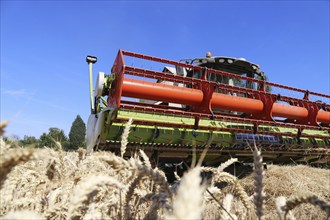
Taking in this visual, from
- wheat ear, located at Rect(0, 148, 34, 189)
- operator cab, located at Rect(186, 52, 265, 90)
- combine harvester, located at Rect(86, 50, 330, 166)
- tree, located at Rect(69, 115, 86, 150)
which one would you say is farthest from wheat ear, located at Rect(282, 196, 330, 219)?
tree, located at Rect(69, 115, 86, 150)

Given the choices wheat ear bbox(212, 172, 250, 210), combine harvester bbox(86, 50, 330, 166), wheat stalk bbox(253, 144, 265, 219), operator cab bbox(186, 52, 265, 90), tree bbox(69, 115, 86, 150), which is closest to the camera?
wheat stalk bbox(253, 144, 265, 219)

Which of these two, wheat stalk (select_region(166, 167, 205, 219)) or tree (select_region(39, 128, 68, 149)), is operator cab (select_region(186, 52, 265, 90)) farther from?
wheat stalk (select_region(166, 167, 205, 219))

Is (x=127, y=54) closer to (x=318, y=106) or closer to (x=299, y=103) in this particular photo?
(x=299, y=103)

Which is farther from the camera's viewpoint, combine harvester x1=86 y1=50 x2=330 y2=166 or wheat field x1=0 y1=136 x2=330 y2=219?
combine harvester x1=86 y1=50 x2=330 y2=166

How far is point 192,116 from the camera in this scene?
4516 millimetres

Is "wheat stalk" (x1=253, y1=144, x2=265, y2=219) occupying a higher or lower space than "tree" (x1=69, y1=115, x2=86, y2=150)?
lower

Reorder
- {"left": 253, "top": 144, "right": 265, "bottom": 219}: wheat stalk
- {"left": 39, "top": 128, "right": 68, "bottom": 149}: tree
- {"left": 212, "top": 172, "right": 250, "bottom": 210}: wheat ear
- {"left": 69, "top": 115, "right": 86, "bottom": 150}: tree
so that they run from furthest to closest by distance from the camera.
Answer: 1. {"left": 69, "top": 115, "right": 86, "bottom": 150}: tree
2. {"left": 39, "top": 128, "right": 68, "bottom": 149}: tree
3. {"left": 212, "top": 172, "right": 250, "bottom": 210}: wheat ear
4. {"left": 253, "top": 144, "right": 265, "bottom": 219}: wheat stalk

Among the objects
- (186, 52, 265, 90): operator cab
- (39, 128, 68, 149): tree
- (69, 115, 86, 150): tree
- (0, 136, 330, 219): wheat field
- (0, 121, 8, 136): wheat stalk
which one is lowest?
(0, 136, 330, 219): wheat field

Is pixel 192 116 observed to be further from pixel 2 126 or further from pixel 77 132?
pixel 77 132

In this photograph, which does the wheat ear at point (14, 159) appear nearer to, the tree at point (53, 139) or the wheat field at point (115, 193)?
the wheat field at point (115, 193)

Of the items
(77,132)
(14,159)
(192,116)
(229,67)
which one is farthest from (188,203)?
(77,132)

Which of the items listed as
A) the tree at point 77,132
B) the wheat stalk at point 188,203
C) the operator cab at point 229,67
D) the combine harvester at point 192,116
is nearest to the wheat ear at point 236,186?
the wheat stalk at point 188,203

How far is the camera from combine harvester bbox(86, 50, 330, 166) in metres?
4.17

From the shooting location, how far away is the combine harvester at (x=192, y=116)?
417 centimetres
